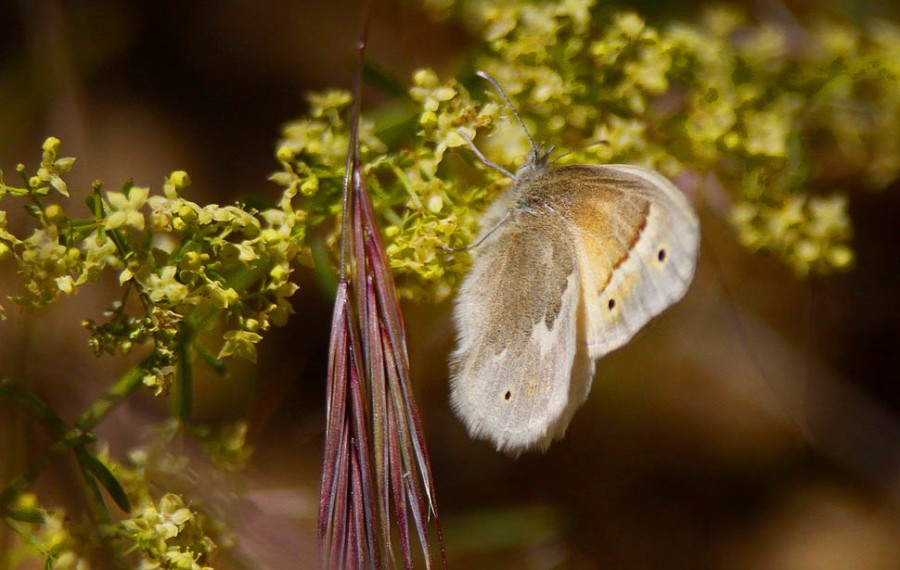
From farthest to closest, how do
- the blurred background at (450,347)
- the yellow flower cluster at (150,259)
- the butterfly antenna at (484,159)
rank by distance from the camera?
the blurred background at (450,347) → the butterfly antenna at (484,159) → the yellow flower cluster at (150,259)

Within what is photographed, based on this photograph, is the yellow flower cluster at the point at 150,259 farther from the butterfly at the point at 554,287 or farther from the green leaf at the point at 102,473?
the butterfly at the point at 554,287

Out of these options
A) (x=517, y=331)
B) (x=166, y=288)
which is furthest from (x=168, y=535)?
(x=517, y=331)

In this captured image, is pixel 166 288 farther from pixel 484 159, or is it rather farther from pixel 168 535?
pixel 484 159

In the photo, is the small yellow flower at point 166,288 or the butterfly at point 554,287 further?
the butterfly at point 554,287

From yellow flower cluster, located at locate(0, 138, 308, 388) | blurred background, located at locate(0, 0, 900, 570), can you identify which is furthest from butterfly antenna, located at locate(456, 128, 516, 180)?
blurred background, located at locate(0, 0, 900, 570)

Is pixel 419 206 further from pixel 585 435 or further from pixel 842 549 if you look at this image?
pixel 842 549

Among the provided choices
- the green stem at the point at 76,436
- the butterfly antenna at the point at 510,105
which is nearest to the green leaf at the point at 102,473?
the green stem at the point at 76,436

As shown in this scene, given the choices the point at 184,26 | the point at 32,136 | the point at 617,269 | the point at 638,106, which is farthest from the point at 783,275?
the point at 32,136
